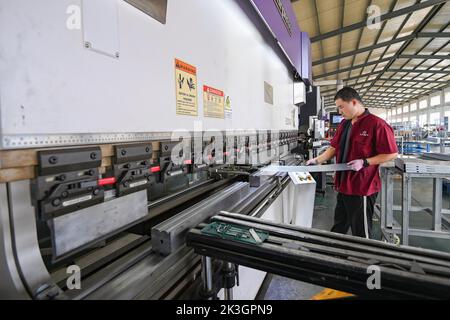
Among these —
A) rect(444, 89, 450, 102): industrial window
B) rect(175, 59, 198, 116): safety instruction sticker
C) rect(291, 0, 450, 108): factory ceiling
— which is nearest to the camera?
rect(175, 59, 198, 116): safety instruction sticker

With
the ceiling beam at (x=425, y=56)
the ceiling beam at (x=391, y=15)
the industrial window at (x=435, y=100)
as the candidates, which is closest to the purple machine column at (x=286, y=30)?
the ceiling beam at (x=391, y=15)

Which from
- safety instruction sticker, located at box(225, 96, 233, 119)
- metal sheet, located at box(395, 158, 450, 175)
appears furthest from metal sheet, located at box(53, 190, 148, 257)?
metal sheet, located at box(395, 158, 450, 175)

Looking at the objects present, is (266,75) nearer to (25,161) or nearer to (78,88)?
(78,88)

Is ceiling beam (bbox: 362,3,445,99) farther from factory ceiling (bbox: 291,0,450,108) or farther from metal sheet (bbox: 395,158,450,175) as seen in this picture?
metal sheet (bbox: 395,158,450,175)

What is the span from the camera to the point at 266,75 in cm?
263

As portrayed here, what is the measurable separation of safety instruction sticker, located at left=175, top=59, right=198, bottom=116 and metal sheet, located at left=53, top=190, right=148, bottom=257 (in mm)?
545

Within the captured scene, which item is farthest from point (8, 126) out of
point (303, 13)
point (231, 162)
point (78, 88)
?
point (303, 13)

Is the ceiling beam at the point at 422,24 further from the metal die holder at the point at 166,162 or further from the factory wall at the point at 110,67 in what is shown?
the metal die holder at the point at 166,162

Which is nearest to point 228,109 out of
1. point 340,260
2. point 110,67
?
point 110,67

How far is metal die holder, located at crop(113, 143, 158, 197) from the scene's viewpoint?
0.91 meters

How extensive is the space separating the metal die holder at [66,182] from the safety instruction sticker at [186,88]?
0.61 m

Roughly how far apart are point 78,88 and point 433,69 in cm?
1491

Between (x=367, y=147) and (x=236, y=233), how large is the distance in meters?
1.50

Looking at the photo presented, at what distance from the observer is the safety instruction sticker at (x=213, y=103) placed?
5.14 ft
